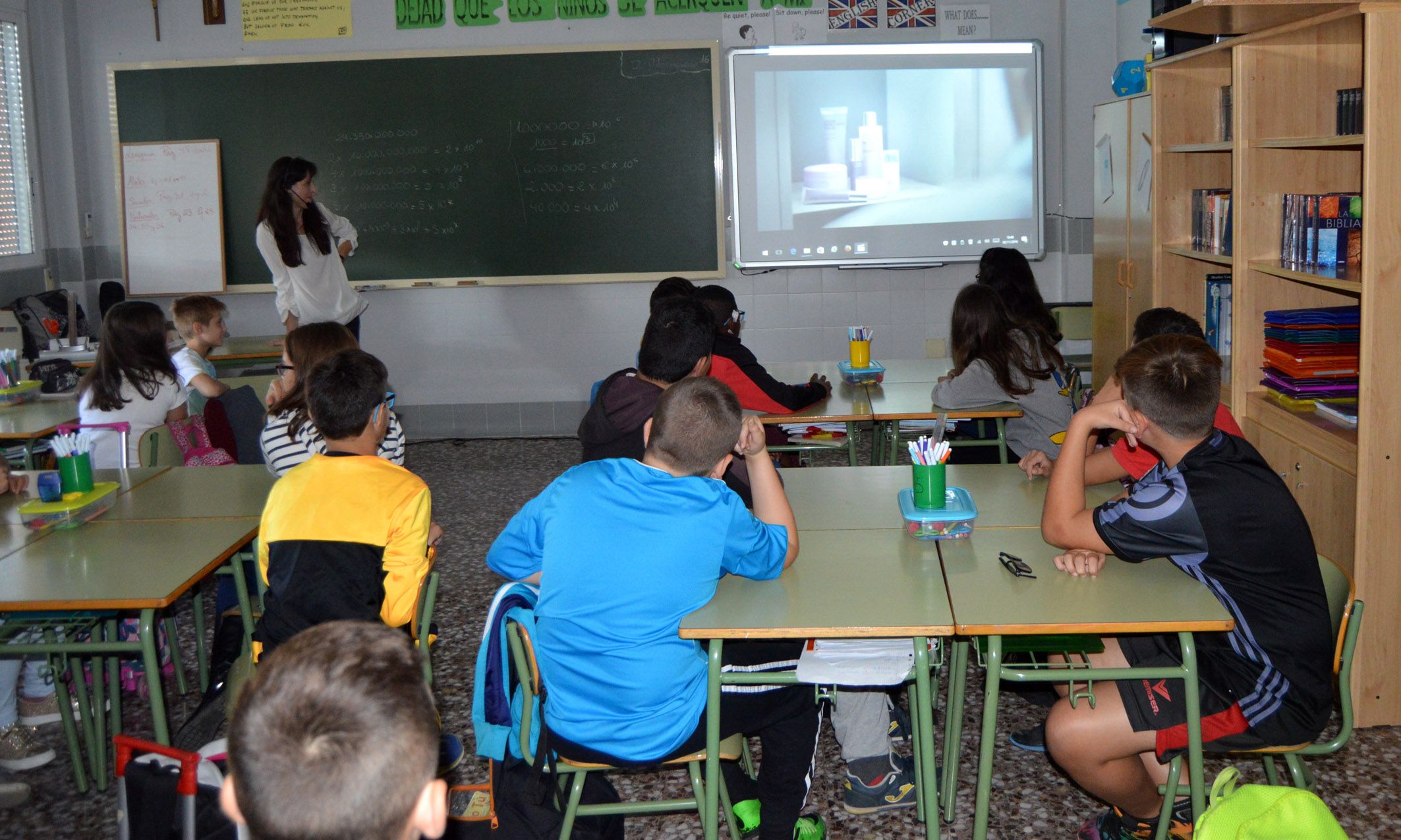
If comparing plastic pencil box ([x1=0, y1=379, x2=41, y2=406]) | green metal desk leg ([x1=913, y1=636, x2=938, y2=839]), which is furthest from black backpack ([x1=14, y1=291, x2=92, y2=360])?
green metal desk leg ([x1=913, y1=636, x2=938, y2=839])

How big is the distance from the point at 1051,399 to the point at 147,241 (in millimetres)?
5255

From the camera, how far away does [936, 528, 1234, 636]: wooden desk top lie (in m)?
2.06

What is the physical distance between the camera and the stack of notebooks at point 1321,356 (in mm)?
3363

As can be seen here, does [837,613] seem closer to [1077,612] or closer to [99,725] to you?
[1077,612]

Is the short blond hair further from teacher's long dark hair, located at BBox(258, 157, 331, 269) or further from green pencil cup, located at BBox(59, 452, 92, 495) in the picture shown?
green pencil cup, located at BBox(59, 452, 92, 495)

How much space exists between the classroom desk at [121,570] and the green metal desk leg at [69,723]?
29 millimetres

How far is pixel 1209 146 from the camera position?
403cm

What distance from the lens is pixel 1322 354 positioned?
3387mm

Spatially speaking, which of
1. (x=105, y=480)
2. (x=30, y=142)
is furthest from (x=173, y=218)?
(x=105, y=480)

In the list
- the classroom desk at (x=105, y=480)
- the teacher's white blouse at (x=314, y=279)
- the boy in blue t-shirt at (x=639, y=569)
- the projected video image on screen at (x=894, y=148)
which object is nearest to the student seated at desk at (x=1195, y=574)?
the boy in blue t-shirt at (x=639, y=569)

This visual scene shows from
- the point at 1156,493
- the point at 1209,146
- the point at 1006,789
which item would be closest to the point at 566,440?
the point at 1209,146

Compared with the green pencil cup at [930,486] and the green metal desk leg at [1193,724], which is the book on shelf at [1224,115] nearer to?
the green pencil cup at [930,486]

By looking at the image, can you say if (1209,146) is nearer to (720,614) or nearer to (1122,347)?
(1122,347)

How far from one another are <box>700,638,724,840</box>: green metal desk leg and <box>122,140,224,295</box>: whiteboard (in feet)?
18.0
